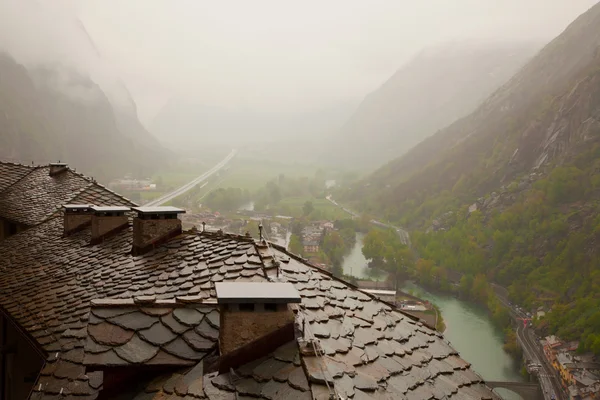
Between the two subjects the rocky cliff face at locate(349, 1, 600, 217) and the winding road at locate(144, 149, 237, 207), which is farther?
the rocky cliff face at locate(349, 1, 600, 217)

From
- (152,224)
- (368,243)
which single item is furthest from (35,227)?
(368,243)

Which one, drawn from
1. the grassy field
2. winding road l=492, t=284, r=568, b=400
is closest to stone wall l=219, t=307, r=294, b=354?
winding road l=492, t=284, r=568, b=400

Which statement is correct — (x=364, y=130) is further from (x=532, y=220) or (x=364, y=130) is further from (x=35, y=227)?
(x=35, y=227)

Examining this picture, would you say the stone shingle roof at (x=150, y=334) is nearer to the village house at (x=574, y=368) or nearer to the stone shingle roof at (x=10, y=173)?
the stone shingle roof at (x=10, y=173)

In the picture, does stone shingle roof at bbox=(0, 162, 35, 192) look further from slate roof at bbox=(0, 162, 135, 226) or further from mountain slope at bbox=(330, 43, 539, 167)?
mountain slope at bbox=(330, 43, 539, 167)

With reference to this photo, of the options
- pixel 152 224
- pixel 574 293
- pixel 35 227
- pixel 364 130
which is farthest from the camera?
pixel 364 130

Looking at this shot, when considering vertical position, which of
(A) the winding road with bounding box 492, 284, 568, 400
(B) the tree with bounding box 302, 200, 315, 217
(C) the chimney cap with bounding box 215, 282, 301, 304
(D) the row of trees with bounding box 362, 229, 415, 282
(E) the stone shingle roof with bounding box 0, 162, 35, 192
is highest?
(E) the stone shingle roof with bounding box 0, 162, 35, 192

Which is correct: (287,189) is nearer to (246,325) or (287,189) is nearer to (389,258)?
(389,258)
